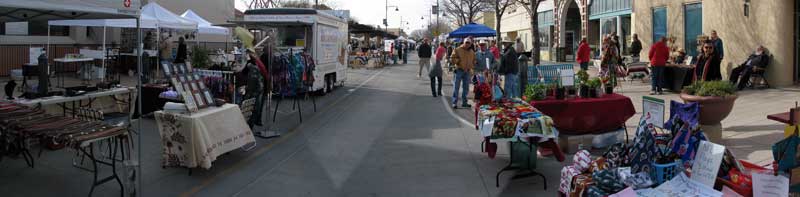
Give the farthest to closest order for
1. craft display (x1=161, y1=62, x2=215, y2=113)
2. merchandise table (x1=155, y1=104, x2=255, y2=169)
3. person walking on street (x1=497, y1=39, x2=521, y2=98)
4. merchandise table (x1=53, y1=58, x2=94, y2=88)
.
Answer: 1. merchandise table (x1=53, y1=58, x2=94, y2=88)
2. person walking on street (x1=497, y1=39, x2=521, y2=98)
3. craft display (x1=161, y1=62, x2=215, y2=113)
4. merchandise table (x1=155, y1=104, x2=255, y2=169)

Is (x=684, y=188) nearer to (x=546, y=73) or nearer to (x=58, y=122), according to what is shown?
(x=58, y=122)

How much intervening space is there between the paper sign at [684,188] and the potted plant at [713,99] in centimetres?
419

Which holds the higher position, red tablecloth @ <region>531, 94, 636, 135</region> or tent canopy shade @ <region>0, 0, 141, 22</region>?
tent canopy shade @ <region>0, 0, 141, 22</region>

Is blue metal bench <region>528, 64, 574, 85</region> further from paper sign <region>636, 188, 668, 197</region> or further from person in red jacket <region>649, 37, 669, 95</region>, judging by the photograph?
person in red jacket <region>649, 37, 669, 95</region>

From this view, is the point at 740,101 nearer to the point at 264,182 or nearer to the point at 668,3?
the point at 668,3

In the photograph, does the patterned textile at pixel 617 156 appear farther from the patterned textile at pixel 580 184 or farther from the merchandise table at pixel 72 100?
the merchandise table at pixel 72 100

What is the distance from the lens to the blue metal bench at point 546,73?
902cm

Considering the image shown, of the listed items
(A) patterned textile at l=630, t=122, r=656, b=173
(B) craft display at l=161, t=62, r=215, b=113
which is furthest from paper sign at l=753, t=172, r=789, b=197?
(B) craft display at l=161, t=62, r=215, b=113

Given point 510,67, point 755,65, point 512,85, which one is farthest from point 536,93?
point 755,65

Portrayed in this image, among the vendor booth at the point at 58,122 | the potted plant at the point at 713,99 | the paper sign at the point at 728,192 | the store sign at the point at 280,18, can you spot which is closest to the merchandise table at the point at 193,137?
the vendor booth at the point at 58,122

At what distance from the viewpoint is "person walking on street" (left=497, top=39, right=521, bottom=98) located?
1254 centimetres

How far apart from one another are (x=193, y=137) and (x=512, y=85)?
775cm

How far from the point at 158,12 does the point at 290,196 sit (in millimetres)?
12081

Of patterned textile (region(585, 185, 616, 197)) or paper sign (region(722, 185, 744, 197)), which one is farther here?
patterned textile (region(585, 185, 616, 197))
